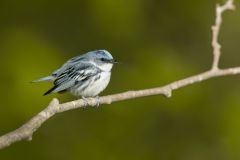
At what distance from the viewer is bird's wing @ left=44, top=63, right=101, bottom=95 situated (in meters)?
2.90

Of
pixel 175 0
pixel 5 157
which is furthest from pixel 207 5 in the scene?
pixel 5 157

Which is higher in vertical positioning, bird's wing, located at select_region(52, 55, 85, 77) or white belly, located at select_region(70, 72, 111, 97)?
bird's wing, located at select_region(52, 55, 85, 77)

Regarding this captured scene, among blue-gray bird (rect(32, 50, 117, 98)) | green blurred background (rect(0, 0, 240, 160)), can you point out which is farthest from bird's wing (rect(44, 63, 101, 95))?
green blurred background (rect(0, 0, 240, 160))

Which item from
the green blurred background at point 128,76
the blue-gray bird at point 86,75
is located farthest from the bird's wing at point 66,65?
the green blurred background at point 128,76

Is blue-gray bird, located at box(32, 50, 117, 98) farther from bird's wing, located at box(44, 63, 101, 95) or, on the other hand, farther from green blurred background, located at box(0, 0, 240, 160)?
green blurred background, located at box(0, 0, 240, 160)

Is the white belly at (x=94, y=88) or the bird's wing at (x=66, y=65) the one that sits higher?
the bird's wing at (x=66, y=65)

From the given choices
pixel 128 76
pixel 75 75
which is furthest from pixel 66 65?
pixel 128 76

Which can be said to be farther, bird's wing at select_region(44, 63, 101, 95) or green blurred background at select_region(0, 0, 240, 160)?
green blurred background at select_region(0, 0, 240, 160)

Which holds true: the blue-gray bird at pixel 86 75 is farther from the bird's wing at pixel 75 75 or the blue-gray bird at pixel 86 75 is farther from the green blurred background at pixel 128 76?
the green blurred background at pixel 128 76

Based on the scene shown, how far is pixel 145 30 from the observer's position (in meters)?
5.13

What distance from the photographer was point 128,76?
4875 millimetres

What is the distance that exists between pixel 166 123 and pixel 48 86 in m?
0.91

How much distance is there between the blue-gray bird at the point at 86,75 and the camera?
2904 millimetres

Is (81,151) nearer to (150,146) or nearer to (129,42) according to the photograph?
(150,146)
